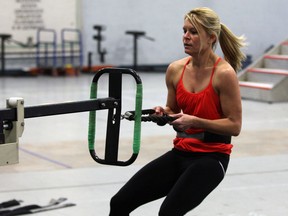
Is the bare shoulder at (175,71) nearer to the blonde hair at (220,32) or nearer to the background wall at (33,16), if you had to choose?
the blonde hair at (220,32)

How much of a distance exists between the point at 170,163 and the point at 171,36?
17.8 m

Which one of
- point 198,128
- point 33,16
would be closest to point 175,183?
point 198,128

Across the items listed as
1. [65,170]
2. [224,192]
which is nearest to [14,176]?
[65,170]

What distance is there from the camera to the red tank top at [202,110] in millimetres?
4453

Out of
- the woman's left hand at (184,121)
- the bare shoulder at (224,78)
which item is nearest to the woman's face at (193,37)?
the bare shoulder at (224,78)

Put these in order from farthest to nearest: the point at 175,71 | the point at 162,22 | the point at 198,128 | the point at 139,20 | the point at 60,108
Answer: the point at 162,22
the point at 139,20
the point at 175,71
the point at 198,128
the point at 60,108

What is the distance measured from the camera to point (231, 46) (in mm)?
4605

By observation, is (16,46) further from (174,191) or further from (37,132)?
(174,191)

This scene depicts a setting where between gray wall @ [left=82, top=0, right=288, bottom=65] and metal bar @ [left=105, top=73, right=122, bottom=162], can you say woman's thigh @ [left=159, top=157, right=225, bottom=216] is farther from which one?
gray wall @ [left=82, top=0, right=288, bottom=65]

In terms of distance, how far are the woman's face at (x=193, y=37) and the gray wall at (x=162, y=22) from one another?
16.5 metres

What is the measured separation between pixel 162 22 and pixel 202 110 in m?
17.6

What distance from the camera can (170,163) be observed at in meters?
4.52

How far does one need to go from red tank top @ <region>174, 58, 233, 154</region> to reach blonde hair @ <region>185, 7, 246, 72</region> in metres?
0.12

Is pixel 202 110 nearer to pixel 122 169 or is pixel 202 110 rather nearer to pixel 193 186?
pixel 193 186
